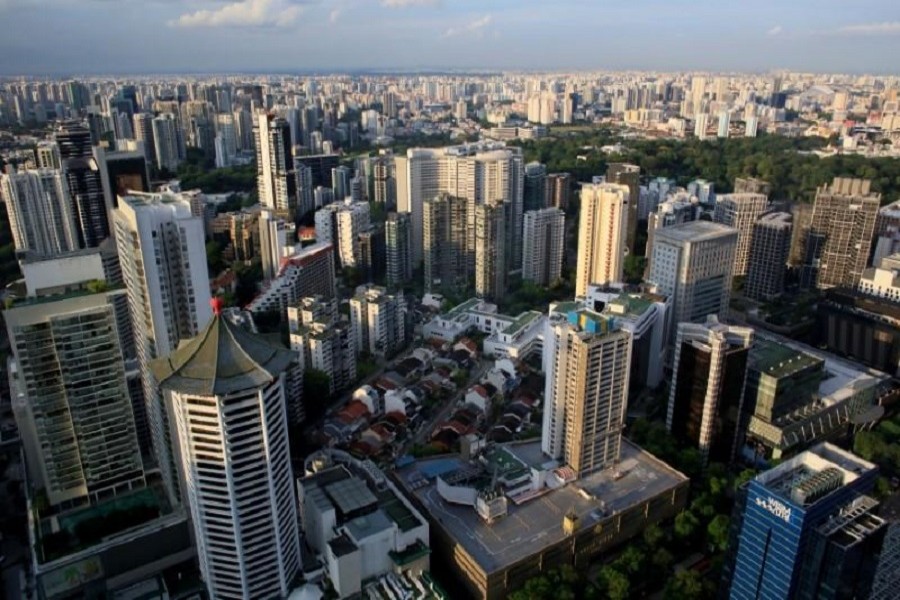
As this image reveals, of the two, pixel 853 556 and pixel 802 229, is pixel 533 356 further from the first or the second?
pixel 802 229

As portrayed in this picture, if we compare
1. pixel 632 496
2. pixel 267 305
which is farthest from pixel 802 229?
pixel 267 305

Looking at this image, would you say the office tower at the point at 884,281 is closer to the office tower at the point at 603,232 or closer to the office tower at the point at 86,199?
the office tower at the point at 603,232

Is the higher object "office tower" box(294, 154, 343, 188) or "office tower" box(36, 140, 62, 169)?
"office tower" box(36, 140, 62, 169)

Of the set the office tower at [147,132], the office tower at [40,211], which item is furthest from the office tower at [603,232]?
the office tower at [147,132]

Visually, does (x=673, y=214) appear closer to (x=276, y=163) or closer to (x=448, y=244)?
(x=448, y=244)

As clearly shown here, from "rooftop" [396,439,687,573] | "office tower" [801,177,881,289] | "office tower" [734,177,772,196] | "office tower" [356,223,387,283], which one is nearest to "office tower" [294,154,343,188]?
"office tower" [356,223,387,283]

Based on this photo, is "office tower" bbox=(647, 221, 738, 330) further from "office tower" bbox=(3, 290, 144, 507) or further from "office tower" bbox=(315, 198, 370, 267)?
"office tower" bbox=(3, 290, 144, 507)
